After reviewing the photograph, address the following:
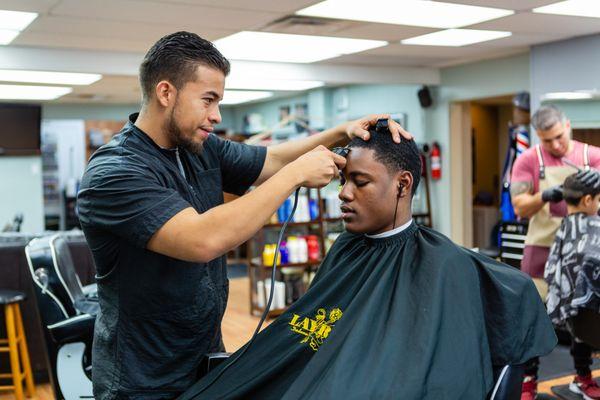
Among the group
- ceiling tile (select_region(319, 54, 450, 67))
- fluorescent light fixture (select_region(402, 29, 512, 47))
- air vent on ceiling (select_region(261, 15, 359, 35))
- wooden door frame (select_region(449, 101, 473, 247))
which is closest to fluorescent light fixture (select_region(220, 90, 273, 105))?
ceiling tile (select_region(319, 54, 450, 67))

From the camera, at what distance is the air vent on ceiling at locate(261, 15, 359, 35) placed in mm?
3901

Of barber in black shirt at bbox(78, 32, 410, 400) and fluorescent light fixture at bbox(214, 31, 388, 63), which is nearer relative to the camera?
barber in black shirt at bbox(78, 32, 410, 400)

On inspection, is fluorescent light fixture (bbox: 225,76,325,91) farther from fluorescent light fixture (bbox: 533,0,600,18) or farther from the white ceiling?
fluorescent light fixture (bbox: 533,0,600,18)

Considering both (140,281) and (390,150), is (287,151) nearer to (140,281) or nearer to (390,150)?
(390,150)

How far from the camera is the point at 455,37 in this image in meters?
4.71

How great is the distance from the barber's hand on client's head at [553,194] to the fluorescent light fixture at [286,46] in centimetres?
199

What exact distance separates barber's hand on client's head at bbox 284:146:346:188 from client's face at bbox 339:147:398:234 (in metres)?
0.15

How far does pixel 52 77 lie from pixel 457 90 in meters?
3.83

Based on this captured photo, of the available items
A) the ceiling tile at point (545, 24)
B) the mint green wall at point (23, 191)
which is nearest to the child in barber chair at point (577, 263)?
the ceiling tile at point (545, 24)

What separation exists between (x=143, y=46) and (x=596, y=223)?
3305mm

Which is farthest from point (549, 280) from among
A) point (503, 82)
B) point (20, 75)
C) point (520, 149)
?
point (20, 75)

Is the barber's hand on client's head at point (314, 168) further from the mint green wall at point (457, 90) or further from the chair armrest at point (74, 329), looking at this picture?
the mint green wall at point (457, 90)

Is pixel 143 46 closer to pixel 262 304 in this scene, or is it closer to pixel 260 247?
pixel 260 247

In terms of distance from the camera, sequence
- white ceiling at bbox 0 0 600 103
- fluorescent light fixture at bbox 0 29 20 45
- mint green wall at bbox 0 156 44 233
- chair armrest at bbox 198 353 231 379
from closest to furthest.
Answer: chair armrest at bbox 198 353 231 379 → white ceiling at bbox 0 0 600 103 → fluorescent light fixture at bbox 0 29 20 45 → mint green wall at bbox 0 156 44 233
